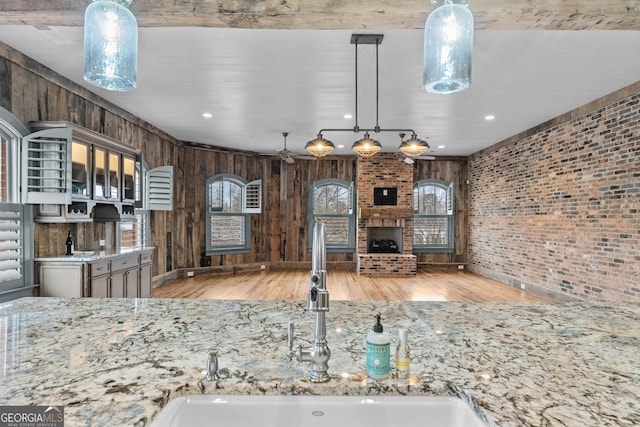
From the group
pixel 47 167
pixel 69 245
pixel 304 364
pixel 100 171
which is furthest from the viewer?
pixel 100 171

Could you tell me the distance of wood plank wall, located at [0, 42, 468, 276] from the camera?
3.64 metres

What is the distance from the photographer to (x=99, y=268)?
3.81 metres

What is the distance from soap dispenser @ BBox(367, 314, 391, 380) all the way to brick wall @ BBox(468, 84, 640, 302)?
15.2ft

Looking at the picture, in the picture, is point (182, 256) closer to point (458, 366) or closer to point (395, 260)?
point (395, 260)

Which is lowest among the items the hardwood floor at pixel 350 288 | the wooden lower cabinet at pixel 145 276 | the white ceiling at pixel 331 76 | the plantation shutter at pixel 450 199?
the hardwood floor at pixel 350 288

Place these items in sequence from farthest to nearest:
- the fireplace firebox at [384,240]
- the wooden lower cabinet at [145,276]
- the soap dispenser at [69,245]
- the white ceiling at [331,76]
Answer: the fireplace firebox at [384,240]
the wooden lower cabinet at [145,276]
the soap dispenser at [69,245]
the white ceiling at [331,76]

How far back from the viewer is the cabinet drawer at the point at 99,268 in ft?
12.1

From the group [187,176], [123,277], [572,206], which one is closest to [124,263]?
[123,277]

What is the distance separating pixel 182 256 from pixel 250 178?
2397mm

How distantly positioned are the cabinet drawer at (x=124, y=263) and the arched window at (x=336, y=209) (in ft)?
16.2

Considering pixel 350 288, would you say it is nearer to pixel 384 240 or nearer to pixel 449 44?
pixel 384 240

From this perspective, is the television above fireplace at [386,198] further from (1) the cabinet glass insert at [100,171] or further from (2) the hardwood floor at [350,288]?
(1) the cabinet glass insert at [100,171]


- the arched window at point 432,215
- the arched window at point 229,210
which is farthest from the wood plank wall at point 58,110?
the arched window at point 432,215

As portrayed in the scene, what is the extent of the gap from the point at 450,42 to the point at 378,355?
3.48 feet
